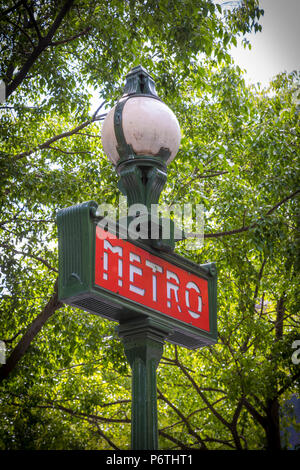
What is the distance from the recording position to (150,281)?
2943 mm

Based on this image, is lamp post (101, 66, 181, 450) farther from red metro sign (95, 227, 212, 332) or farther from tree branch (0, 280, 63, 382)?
tree branch (0, 280, 63, 382)

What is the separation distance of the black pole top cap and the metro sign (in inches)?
43.9

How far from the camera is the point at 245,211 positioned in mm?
8953

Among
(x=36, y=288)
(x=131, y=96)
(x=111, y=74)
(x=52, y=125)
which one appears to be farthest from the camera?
(x=52, y=125)

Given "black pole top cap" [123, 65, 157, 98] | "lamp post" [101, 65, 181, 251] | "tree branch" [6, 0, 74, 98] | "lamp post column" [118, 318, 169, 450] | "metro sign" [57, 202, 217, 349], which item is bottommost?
"lamp post column" [118, 318, 169, 450]

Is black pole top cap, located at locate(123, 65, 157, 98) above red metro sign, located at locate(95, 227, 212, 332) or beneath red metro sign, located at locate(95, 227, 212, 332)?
above

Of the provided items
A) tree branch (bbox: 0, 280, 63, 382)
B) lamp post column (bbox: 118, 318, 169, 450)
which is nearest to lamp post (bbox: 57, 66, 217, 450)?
lamp post column (bbox: 118, 318, 169, 450)

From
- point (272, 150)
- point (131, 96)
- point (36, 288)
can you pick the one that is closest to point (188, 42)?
point (272, 150)

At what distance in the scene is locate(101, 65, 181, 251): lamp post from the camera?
3.23 metres
